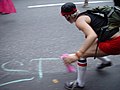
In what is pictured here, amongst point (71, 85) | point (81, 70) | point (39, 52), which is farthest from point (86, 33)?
point (39, 52)

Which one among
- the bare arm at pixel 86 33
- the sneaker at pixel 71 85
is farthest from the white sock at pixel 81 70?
the bare arm at pixel 86 33

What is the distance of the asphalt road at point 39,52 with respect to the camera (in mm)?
4410

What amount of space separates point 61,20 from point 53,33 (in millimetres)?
1214

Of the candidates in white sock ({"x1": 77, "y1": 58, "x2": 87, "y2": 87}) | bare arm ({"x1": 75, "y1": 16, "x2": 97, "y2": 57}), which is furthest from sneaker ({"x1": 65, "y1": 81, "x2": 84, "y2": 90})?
bare arm ({"x1": 75, "y1": 16, "x2": 97, "y2": 57})

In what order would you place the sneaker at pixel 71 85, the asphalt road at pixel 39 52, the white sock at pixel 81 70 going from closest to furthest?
the white sock at pixel 81 70, the sneaker at pixel 71 85, the asphalt road at pixel 39 52

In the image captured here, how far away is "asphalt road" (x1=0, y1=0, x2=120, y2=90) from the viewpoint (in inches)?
174

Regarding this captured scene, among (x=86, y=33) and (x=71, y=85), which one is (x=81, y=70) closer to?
(x=71, y=85)

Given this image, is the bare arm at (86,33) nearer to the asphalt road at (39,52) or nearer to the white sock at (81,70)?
the white sock at (81,70)

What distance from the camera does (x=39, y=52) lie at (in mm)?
5754

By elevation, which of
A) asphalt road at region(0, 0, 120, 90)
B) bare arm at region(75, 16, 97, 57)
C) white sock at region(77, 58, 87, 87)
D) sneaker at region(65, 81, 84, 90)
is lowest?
asphalt road at region(0, 0, 120, 90)

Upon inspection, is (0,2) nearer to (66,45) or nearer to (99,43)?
(66,45)

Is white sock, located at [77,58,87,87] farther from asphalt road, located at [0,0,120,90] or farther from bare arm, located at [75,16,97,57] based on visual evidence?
bare arm, located at [75,16,97,57]

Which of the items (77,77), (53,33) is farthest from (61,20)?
(77,77)

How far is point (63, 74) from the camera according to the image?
4.69 m
